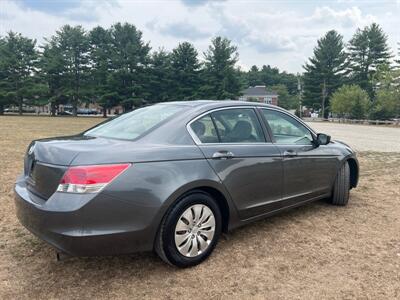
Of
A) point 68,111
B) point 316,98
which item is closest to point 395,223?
point 316,98

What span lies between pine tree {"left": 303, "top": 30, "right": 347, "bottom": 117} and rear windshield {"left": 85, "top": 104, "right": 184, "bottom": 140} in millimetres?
60414

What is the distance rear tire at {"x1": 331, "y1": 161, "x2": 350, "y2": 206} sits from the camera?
193 inches

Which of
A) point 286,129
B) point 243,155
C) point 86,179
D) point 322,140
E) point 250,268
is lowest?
point 250,268

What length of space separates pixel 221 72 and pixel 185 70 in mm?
5433

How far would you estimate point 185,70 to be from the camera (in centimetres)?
5166

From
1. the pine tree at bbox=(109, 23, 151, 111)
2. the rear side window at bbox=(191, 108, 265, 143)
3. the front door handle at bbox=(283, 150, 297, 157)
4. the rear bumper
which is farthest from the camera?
the pine tree at bbox=(109, 23, 151, 111)

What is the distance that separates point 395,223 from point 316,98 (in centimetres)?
6031

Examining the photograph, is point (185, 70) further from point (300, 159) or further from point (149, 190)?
point (149, 190)

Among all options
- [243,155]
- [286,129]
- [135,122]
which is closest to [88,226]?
[135,122]

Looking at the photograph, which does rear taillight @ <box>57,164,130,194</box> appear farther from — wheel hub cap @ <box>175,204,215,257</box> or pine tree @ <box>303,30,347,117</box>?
pine tree @ <box>303,30,347,117</box>

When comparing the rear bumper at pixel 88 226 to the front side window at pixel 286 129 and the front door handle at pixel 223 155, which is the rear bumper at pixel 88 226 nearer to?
the front door handle at pixel 223 155

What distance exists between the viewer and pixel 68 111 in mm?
67750

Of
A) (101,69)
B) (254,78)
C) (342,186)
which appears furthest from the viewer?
(254,78)

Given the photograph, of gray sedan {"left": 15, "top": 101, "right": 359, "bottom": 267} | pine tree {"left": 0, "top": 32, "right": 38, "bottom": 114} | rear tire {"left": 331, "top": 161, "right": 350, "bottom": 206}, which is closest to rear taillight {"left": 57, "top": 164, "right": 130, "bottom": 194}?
gray sedan {"left": 15, "top": 101, "right": 359, "bottom": 267}
